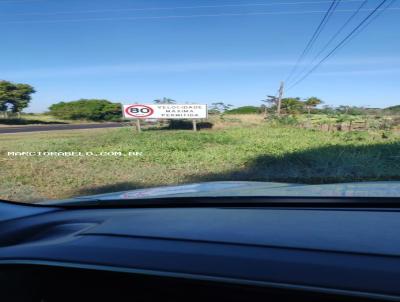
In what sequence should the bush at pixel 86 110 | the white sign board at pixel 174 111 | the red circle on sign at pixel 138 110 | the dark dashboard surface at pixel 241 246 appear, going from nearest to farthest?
1. the dark dashboard surface at pixel 241 246
2. the red circle on sign at pixel 138 110
3. the white sign board at pixel 174 111
4. the bush at pixel 86 110

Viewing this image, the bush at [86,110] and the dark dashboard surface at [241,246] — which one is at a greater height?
the dark dashboard surface at [241,246]

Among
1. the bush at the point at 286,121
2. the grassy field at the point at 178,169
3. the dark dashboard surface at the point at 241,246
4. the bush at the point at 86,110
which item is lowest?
the bush at the point at 86,110

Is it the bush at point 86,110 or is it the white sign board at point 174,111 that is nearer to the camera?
the white sign board at point 174,111

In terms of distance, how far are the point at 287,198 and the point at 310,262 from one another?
922mm

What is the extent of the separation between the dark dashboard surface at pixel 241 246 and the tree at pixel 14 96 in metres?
56.2

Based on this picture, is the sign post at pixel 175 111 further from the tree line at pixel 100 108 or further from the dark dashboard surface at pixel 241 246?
the dark dashboard surface at pixel 241 246

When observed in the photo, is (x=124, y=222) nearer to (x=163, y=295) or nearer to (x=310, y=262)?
(x=163, y=295)

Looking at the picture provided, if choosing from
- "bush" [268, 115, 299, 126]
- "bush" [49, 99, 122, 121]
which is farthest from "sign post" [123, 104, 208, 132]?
"bush" [49, 99, 122, 121]

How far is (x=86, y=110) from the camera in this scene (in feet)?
210

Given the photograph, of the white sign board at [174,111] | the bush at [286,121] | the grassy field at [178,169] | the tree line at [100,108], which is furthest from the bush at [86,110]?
the grassy field at [178,169]

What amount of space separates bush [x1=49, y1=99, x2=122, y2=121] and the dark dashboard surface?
208 ft

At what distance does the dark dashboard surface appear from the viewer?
Result: 1.24 metres

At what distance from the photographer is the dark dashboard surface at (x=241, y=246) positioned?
124 cm

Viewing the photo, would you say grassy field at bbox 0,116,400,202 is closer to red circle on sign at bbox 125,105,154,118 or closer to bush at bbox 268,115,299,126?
red circle on sign at bbox 125,105,154,118
